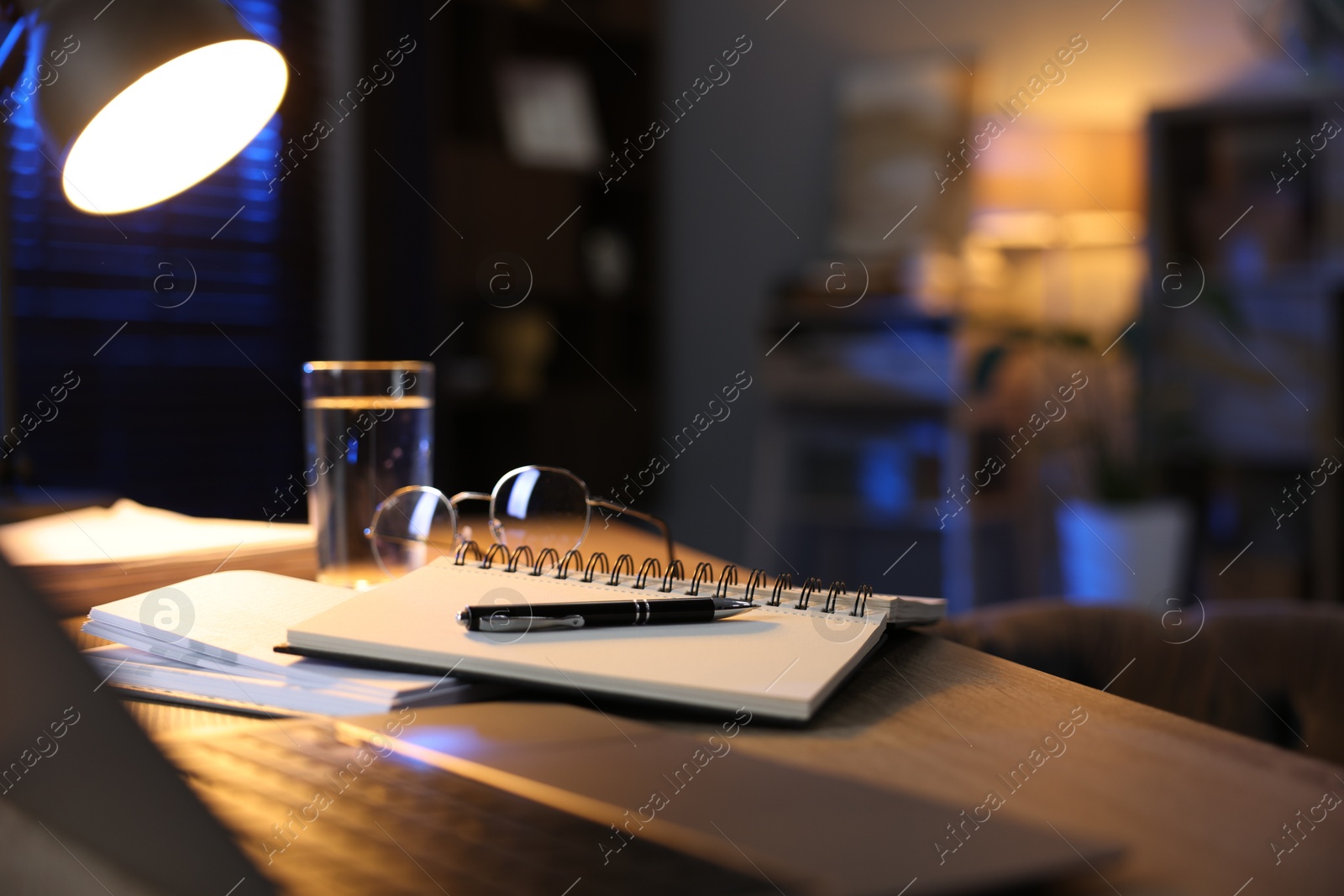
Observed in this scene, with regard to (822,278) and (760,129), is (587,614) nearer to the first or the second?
(822,278)

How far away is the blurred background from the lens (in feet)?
8.71

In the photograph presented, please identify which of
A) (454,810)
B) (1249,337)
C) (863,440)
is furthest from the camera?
(863,440)

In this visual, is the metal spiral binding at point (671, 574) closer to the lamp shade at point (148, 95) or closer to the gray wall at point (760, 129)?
the lamp shade at point (148, 95)

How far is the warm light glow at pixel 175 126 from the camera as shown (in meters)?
0.79

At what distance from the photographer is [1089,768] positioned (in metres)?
0.45

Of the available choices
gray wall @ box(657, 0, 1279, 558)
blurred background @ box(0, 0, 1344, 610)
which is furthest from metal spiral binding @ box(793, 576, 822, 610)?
gray wall @ box(657, 0, 1279, 558)

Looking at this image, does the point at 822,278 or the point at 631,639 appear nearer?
the point at 631,639

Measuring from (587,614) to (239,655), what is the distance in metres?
0.18

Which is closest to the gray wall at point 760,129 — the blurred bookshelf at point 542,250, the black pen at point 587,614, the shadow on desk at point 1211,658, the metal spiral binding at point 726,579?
the blurred bookshelf at point 542,250

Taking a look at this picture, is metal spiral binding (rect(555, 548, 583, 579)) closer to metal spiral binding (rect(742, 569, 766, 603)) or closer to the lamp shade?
metal spiral binding (rect(742, 569, 766, 603))

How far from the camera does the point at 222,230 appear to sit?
8.87 feet

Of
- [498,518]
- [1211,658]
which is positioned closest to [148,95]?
[498,518]

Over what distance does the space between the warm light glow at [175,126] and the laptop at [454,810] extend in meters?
0.45

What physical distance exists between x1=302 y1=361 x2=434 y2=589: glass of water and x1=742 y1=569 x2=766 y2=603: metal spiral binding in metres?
0.28
